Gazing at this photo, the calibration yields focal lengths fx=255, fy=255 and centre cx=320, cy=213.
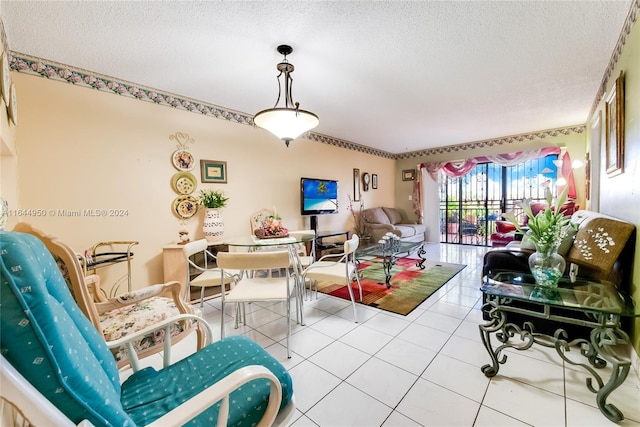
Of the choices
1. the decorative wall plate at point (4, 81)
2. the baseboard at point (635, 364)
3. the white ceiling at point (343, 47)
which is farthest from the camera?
the white ceiling at point (343, 47)

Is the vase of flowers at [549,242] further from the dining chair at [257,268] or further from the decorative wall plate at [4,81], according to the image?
the decorative wall plate at [4,81]

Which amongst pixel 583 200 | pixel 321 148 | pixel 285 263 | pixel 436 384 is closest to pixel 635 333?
pixel 436 384

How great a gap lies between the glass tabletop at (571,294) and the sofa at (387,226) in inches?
138

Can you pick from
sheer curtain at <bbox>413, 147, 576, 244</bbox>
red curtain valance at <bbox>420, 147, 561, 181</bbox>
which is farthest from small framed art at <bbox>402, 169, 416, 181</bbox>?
red curtain valance at <bbox>420, 147, 561, 181</bbox>

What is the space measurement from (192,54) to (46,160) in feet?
5.43

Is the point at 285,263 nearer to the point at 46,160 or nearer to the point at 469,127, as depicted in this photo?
the point at 46,160

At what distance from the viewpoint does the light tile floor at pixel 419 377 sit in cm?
134

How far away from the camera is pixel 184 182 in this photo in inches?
124

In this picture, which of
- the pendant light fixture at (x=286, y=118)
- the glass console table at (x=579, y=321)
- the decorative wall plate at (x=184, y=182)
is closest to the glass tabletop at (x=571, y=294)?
the glass console table at (x=579, y=321)

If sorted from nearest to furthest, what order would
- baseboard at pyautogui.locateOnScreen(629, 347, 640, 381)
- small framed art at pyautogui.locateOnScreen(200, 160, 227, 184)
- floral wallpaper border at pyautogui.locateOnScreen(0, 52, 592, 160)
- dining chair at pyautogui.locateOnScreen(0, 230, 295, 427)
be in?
dining chair at pyautogui.locateOnScreen(0, 230, 295, 427) → baseboard at pyautogui.locateOnScreen(629, 347, 640, 381) → floral wallpaper border at pyautogui.locateOnScreen(0, 52, 592, 160) → small framed art at pyautogui.locateOnScreen(200, 160, 227, 184)

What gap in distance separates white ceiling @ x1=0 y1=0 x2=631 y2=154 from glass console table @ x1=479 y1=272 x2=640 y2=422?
1.96 meters

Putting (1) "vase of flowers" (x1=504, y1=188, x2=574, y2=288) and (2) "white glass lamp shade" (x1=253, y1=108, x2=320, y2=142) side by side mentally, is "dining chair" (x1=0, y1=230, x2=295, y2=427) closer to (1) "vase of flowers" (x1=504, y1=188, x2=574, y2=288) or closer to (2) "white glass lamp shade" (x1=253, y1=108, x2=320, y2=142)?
(2) "white glass lamp shade" (x1=253, y1=108, x2=320, y2=142)

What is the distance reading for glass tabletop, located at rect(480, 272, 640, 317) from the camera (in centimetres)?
140

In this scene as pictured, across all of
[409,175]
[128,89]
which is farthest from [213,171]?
[409,175]
